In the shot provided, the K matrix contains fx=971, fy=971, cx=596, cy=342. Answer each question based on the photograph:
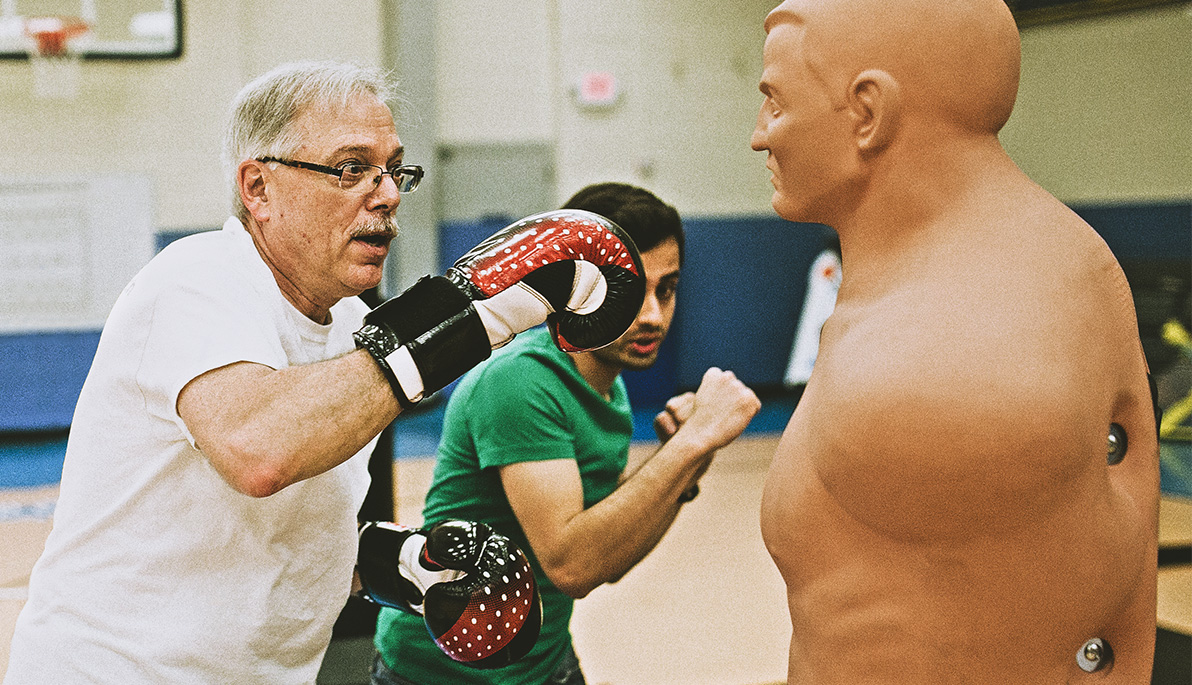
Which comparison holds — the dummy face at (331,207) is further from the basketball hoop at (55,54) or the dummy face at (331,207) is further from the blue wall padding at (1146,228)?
the blue wall padding at (1146,228)

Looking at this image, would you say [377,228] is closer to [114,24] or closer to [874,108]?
[874,108]

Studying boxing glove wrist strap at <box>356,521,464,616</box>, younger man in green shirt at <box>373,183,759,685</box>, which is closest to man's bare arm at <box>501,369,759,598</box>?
younger man in green shirt at <box>373,183,759,685</box>

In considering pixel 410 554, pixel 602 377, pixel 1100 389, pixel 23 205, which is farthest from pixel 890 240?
pixel 23 205

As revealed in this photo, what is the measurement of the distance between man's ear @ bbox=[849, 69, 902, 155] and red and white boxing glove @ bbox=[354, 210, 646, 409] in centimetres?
42

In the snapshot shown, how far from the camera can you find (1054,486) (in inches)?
36.5

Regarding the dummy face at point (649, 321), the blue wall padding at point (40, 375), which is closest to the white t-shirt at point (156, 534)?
the dummy face at point (649, 321)

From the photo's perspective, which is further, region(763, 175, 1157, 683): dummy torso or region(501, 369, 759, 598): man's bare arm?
region(501, 369, 759, 598): man's bare arm

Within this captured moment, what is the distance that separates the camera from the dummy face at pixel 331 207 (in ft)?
4.48

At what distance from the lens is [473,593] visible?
1.41 meters

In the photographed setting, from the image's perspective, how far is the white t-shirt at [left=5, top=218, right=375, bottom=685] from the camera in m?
1.26

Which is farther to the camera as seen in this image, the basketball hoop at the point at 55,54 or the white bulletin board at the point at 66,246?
the white bulletin board at the point at 66,246

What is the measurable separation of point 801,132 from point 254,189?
31.9 inches

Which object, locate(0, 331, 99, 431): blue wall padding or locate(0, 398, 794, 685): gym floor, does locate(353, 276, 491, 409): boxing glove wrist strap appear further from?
locate(0, 331, 99, 431): blue wall padding

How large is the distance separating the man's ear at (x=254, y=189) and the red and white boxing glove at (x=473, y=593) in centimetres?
55
